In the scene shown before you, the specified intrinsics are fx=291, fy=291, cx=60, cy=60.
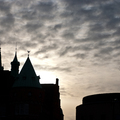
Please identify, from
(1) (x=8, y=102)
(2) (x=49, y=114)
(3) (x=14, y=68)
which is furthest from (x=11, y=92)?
(3) (x=14, y=68)

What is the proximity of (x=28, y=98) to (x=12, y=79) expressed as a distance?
952 centimetres

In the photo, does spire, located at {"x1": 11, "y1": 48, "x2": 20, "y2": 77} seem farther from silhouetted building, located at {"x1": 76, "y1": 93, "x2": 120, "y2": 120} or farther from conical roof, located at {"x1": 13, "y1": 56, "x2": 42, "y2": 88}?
silhouetted building, located at {"x1": 76, "y1": 93, "x2": 120, "y2": 120}

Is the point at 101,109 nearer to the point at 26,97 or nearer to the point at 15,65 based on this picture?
the point at 26,97

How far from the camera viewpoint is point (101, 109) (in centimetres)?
8025

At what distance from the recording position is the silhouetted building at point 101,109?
7712cm

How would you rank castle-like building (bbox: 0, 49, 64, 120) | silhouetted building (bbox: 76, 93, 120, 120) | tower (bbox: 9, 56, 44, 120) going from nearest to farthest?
tower (bbox: 9, 56, 44, 120) → castle-like building (bbox: 0, 49, 64, 120) → silhouetted building (bbox: 76, 93, 120, 120)

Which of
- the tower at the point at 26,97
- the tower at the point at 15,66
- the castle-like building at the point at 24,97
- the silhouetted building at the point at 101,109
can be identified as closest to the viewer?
the tower at the point at 26,97

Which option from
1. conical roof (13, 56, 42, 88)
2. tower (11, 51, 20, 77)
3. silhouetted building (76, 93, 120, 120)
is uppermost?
tower (11, 51, 20, 77)

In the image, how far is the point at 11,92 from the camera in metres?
68.1

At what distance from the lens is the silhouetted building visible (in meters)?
77.1

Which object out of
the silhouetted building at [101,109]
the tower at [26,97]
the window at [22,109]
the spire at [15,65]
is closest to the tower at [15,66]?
the spire at [15,65]

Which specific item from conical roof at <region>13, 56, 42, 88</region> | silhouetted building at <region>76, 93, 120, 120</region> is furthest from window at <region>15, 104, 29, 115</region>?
silhouetted building at <region>76, 93, 120, 120</region>

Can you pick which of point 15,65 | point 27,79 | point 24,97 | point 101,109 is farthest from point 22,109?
point 15,65

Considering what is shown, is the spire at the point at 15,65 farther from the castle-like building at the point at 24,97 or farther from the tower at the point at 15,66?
the castle-like building at the point at 24,97
